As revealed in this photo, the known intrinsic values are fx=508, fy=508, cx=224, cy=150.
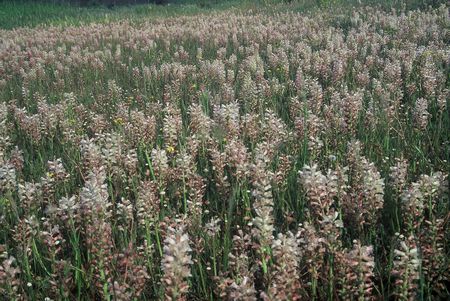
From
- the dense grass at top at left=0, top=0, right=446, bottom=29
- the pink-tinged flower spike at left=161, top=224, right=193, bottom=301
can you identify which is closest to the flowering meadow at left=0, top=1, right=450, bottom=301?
the pink-tinged flower spike at left=161, top=224, right=193, bottom=301

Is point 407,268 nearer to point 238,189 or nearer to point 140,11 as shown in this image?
point 238,189

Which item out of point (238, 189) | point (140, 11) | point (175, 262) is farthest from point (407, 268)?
point (140, 11)

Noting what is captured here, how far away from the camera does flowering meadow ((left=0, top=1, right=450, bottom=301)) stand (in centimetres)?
244

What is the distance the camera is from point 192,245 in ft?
9.73

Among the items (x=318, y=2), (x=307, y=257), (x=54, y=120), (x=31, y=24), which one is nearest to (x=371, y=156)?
(x=307, y=257)

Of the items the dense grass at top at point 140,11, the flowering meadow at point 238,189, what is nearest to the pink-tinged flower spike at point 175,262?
the flowering meadow at point 238,189

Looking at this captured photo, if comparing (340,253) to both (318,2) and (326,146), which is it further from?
(318,2)

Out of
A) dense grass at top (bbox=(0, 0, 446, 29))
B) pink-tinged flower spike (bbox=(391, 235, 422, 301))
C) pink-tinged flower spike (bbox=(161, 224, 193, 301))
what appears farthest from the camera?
dense grass at top (bbox=(0, 0, 446, 29))

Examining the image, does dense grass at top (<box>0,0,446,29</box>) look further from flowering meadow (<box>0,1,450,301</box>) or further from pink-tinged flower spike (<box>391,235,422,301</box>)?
pink-tinged flower spike (<box>391,235,422,301</box>)

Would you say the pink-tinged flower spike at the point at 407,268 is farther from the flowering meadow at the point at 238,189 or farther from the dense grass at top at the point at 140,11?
the dense grass at top at the point at 140,11

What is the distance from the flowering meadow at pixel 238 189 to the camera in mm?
2438

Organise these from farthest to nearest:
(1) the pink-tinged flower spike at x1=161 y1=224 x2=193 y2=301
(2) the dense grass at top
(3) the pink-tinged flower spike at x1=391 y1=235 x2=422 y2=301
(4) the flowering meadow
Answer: (2) the dense grass at top → (4) the flowering meadow → (3) the pink-tinged flower spike at x1=391 y1=235 x2=422 y2=301 → (1) the pink-tinged flower spike at x1=161 y1=224 x2=193 y2=301

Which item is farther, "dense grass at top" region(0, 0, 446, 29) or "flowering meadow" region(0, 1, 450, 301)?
"dense grass at top" region(0, 0, 446, 29)

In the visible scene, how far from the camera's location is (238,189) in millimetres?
3486
